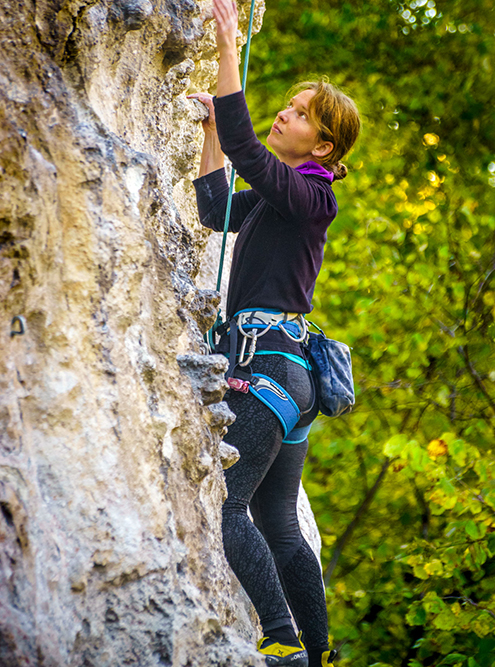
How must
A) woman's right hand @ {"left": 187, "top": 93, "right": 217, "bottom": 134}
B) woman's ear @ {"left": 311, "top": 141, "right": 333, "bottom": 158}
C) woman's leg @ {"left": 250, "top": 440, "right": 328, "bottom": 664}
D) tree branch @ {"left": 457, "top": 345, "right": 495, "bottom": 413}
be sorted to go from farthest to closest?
tree branch @ {"left": 457, "top": 345, "right": 495, "bottom": 413}, woman's right hand @ {"left": 187, "top": 93, "right": 217, "bottom": 134}, woman's ear @ {"left": 311, "top": 141, "right": 333, "bottom": 158}, woman's leg @ {"left": 250, "top": 440, "right": 328, "bottom": 664}

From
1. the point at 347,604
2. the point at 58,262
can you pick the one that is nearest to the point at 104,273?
the point at 58,262

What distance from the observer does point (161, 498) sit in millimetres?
1441

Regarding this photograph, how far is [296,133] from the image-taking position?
2.07 m

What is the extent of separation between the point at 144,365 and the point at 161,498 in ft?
0.95

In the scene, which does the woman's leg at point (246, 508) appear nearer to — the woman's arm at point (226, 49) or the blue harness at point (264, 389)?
the blue harness at point (264, 389)

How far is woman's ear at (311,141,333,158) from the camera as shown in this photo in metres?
2.06

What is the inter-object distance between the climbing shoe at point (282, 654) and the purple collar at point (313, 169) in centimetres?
130

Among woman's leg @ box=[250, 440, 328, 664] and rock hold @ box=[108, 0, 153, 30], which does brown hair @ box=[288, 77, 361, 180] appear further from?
woman's leg @ box=[250, 440, 328, 664]

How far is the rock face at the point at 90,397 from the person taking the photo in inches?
48.1

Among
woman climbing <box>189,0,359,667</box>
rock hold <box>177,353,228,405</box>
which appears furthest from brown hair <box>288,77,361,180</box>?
rock hold <box>177,353,228,405</box>

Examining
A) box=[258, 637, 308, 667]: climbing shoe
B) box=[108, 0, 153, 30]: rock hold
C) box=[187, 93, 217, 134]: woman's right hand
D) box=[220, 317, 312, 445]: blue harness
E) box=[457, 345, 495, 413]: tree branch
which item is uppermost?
box=[108, 0, 153, 30]: rock hold

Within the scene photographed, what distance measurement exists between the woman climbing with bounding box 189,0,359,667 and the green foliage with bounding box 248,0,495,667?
114 inches

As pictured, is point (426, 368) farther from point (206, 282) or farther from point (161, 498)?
point (161, 498)

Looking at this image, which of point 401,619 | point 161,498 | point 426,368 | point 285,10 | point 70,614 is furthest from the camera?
point 285,10
